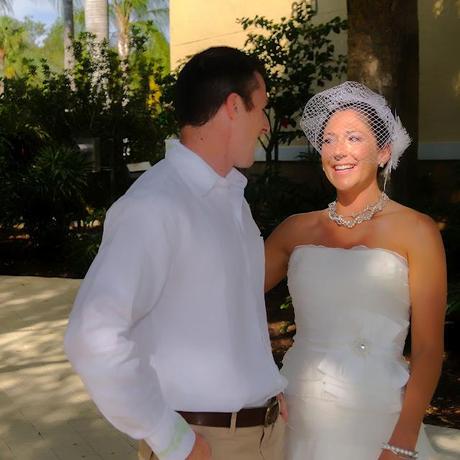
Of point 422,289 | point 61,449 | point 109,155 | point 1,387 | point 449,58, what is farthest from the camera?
point 109,155

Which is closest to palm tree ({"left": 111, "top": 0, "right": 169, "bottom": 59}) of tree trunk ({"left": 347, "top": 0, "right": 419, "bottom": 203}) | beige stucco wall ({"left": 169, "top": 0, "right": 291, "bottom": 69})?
beige stucco wall ({"left": 169, "top": 0, "right": 291, "bottom": 69})

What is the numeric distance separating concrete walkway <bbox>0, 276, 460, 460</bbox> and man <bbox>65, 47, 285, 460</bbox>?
2603mm

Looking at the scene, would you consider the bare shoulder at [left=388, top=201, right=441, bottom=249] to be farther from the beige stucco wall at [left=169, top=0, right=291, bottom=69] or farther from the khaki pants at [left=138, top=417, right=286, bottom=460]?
the beige stucco wall at [left=169, top=0, right=291, bottom=69]

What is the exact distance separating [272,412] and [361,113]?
3.54 ft

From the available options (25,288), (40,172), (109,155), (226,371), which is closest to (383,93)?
(226,371)

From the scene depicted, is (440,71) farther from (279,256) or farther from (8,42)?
(8,42)

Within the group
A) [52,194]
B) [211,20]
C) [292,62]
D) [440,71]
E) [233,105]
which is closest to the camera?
[233,105]

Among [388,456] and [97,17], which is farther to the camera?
[97,17]

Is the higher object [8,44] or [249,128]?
[8,44]

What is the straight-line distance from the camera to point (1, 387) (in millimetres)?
5621

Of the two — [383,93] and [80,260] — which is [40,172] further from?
[383,93]

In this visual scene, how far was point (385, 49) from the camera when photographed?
577 centimetres

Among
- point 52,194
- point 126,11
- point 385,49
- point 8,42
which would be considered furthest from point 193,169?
point 8,42

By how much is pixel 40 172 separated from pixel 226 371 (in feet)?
33.9
